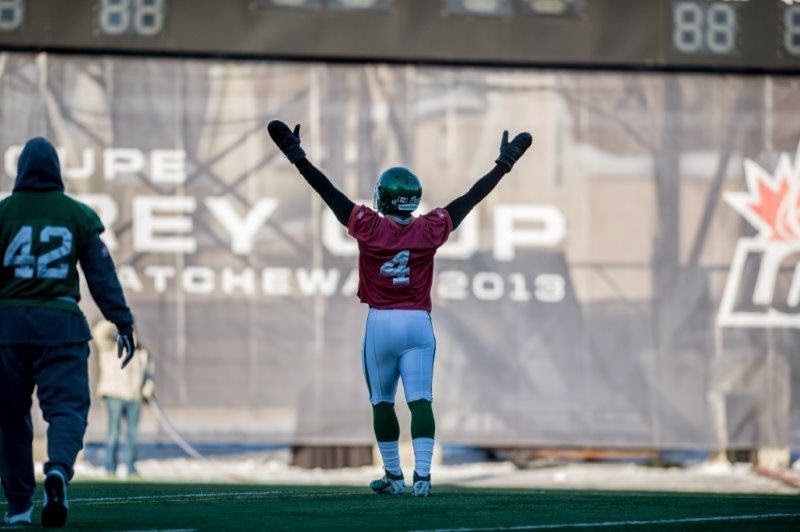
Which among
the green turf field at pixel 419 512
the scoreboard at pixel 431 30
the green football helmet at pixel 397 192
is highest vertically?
the scoreboard at pixel 431 30

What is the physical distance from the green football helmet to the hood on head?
1.88 m

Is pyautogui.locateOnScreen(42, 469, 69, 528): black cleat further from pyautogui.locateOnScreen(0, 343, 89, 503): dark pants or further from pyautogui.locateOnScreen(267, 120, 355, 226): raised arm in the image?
pyautogui.locateOnScreen(267, 120, 355, 226): raised arm

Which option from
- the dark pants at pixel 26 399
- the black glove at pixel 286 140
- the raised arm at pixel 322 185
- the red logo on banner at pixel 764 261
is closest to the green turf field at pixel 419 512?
the dark pants at pixel 26 399

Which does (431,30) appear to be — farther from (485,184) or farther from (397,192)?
(397,192)

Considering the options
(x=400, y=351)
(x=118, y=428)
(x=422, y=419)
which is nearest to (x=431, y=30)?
(x=118, y=428)

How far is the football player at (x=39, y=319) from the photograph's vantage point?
6840 millimetres

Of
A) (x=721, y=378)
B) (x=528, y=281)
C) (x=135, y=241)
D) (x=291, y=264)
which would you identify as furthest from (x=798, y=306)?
(x=135, y=241)

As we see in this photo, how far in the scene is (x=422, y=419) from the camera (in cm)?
838

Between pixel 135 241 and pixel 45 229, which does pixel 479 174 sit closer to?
pixel 135 241

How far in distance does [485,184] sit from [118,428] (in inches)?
292

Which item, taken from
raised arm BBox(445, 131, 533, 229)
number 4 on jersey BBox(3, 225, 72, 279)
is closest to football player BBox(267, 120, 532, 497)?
raised arm BBox(445, 131, 533, 229)

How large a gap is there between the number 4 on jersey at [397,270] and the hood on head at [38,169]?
1.91m

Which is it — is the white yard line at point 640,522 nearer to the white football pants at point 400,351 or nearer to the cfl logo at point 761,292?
the white football pants at point 400,351

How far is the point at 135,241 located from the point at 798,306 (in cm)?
578
